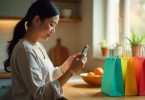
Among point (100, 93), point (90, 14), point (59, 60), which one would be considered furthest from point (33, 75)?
point (59, 60)

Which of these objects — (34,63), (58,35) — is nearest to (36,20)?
(34,63)

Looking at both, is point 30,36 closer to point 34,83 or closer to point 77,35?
point 34,83

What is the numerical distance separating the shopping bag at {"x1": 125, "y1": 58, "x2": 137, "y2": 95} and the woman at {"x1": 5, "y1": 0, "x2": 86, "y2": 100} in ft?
1.13

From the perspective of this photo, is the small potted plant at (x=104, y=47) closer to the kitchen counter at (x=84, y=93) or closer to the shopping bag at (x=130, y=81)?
the kitchen counter at (x=84, y=93)

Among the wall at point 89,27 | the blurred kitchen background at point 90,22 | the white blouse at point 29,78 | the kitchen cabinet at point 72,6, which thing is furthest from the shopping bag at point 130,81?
the kitchen cabinet at point 72,6

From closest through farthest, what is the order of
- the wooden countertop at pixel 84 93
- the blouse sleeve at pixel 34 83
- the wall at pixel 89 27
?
1. the blouse sleeve at pixel 34 83
2. the wooden countertop at pixel 84 93
3. the wall at pixel 89 27

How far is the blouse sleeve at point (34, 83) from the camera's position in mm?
1261

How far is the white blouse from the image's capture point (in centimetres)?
126

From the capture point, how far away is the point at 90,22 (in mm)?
3037

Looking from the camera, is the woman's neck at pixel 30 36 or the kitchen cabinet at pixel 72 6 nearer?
the woman's neck at pixel 30 36

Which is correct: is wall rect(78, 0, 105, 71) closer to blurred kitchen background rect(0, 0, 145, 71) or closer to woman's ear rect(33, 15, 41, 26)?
blurred kitchen background rect(0, 0, 145, 71)

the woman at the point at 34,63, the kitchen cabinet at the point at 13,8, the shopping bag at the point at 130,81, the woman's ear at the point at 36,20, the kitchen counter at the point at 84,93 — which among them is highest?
the kitchen cabinet at the point at 13,8

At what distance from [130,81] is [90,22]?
1523 mm

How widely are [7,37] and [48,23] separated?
201cm
